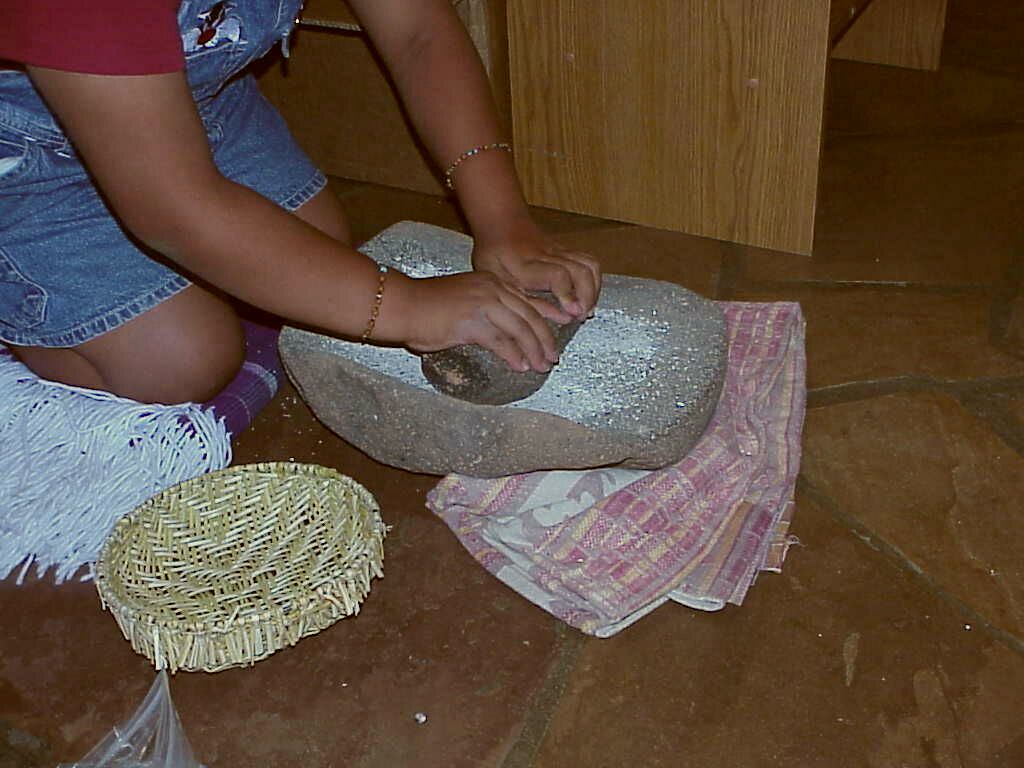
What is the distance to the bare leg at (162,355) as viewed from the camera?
1.45 m

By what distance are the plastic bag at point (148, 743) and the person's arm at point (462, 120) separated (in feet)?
1.74

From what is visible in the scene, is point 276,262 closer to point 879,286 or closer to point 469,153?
point 469,153

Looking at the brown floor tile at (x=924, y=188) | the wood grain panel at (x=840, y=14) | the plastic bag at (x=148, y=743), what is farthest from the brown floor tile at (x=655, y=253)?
the plastic bag at (x=148, y=743)

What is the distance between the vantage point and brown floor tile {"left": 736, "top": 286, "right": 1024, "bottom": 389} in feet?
5.08

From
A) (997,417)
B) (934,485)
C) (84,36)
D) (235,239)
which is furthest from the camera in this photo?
(997,417)

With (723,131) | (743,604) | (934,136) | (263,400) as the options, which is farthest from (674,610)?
(934,136)

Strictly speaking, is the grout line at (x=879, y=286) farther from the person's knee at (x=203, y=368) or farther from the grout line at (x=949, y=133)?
the person's knee at (x=203, y=368)

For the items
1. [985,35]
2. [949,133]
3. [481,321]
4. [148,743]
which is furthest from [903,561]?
[985,35]

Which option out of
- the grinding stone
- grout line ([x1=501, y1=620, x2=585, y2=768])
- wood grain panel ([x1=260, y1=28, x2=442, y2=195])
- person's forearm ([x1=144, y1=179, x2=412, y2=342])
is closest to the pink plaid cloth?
grout line ([x1=501, y1=620, x2=585, y2=768])

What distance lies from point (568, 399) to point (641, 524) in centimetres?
14

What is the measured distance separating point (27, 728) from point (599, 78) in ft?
3.74

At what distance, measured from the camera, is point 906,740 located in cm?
109

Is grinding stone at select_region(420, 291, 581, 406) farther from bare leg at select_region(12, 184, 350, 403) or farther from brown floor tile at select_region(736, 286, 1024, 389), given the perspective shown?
brown floor tile at select_region(736, 286, 1024, 389)

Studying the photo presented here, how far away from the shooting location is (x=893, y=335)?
162 centimetres
